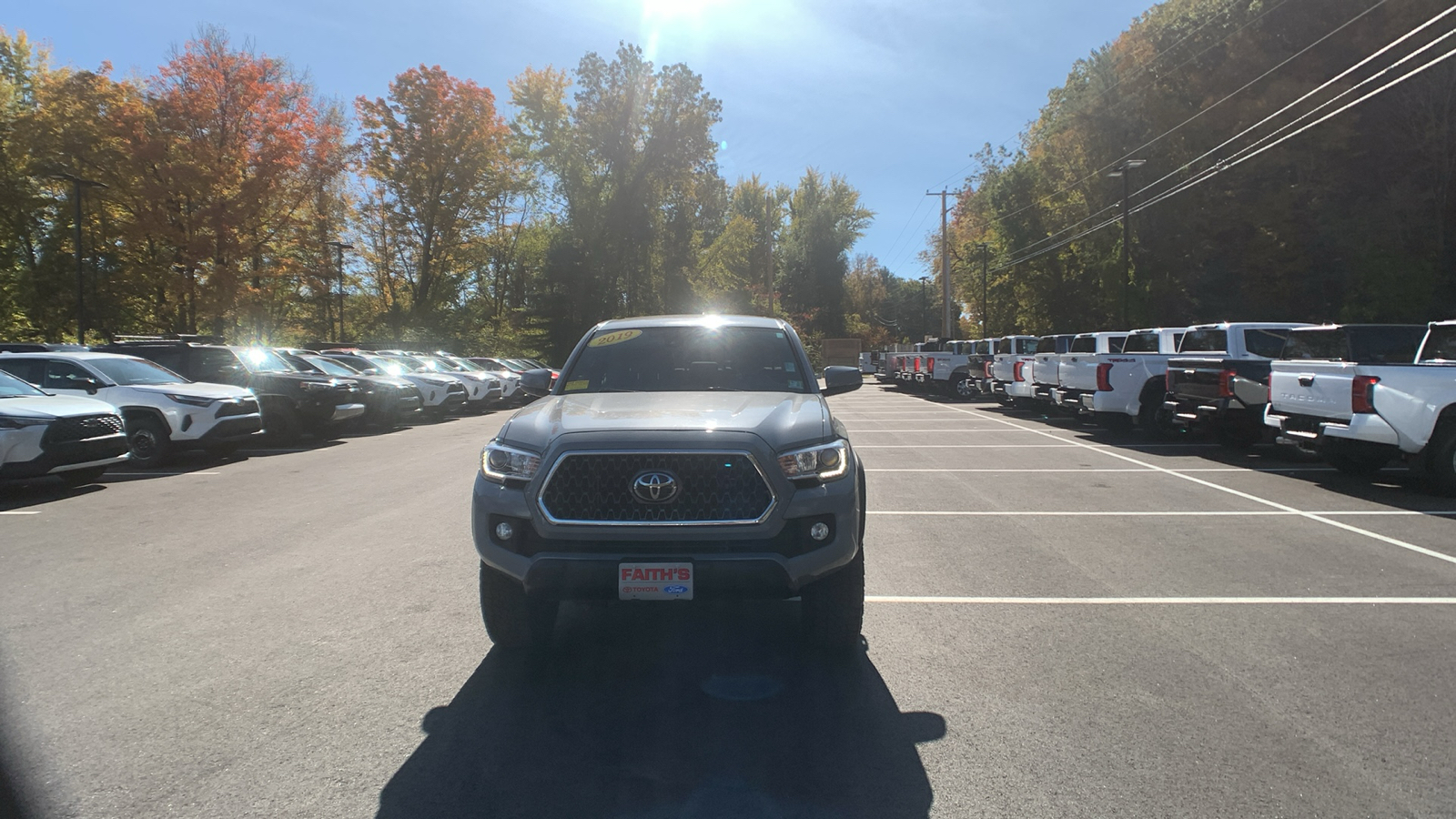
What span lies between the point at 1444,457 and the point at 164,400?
53.7 ft

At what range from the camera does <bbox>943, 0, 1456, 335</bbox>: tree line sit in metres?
32.8

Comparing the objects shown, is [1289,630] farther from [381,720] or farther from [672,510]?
[381,720]

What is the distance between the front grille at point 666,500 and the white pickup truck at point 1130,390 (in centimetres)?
1367

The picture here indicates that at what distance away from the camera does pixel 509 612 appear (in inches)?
170

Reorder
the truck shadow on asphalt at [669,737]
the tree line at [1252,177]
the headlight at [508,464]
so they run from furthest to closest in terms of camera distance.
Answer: the tree line at [1252,177]
the headlight at [508,464]
the truck shadow on asphalt at [669,737]

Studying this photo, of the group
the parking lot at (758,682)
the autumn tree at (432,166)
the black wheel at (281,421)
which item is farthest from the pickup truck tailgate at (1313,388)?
the autumn tree at (432,166)

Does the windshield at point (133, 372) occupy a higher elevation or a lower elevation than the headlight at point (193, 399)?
higher

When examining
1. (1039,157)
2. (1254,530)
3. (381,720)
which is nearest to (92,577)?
(381,720)

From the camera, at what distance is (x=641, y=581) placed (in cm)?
373

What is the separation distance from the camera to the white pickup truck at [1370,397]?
9.22 meters

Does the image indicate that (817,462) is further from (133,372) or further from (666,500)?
(133,372)

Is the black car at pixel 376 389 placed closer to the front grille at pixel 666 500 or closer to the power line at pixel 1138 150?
the front grille at pixel 666 500

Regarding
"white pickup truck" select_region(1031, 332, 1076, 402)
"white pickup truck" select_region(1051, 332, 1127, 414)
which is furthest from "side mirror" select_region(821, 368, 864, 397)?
"white pickup truck" select_region(1031, 332, 1076, 402)

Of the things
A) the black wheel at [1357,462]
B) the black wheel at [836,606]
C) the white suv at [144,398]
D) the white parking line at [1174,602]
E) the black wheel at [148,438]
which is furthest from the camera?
the black wheel at [148,438]
